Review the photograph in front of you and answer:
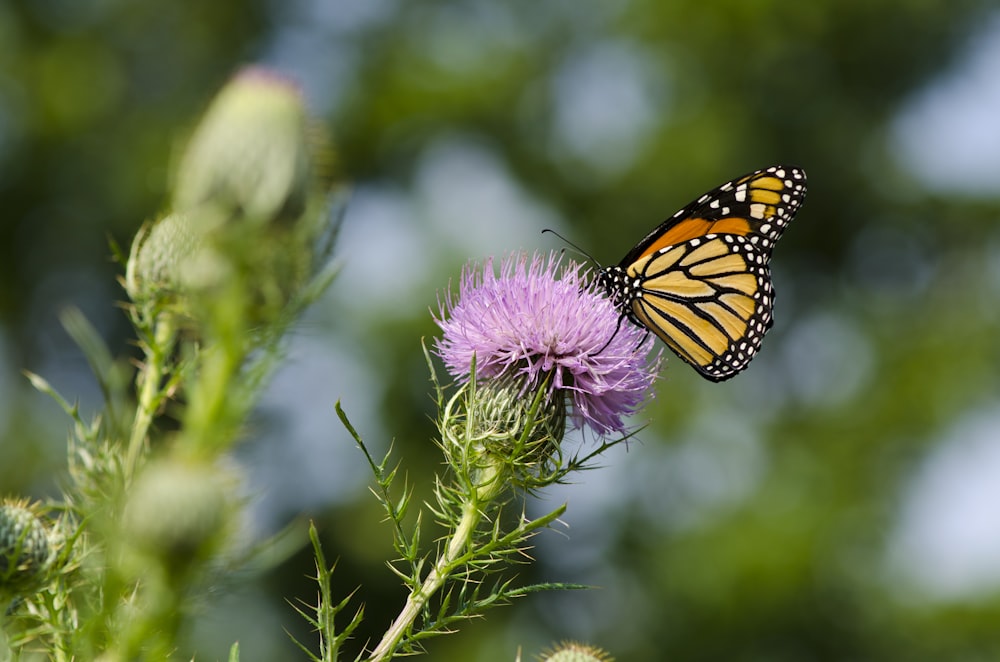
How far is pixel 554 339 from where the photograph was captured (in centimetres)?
326

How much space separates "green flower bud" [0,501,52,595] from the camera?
1815 mm

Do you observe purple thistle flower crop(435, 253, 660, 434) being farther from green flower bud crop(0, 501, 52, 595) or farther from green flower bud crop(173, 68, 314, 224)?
green flower bud crop(173, 68, 314, 224)

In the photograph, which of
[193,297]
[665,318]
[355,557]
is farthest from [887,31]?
[193,297]

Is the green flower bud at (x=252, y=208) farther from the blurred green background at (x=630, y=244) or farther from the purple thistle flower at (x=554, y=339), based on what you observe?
the blurred green background at (x=630, y=244)

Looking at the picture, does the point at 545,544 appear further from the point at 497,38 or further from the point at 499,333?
the point at 499,333

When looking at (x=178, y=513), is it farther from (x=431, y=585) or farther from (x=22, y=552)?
(x=431, y=585)

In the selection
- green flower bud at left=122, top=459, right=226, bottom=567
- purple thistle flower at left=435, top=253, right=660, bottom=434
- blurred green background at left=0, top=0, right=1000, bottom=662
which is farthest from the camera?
blurred green background at left=0, top=0, right=1000, bottom=662

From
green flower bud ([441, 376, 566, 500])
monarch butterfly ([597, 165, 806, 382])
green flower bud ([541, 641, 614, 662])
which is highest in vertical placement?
monarch butterfly ([597, 165, 806, 382])

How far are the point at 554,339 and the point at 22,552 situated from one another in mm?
1734

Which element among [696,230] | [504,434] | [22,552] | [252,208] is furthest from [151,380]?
[696,230]

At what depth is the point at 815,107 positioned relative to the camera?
62.4ft

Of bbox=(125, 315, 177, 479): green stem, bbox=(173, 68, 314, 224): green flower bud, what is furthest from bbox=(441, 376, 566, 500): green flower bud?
bbox=(173, 68, 314, 224): green flower bud

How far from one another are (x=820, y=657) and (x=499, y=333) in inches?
547

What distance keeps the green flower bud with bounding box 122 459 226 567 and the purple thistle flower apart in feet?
6.42
